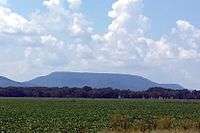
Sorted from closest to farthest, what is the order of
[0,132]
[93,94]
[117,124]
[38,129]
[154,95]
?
[0,132]
[38,129]
[117,124]
[93,94]
[154,95]

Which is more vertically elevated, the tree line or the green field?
the tree line

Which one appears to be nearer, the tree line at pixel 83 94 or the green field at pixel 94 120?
the green field at pixel 94 120

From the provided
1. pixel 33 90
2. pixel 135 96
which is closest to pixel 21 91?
pixel 33 90

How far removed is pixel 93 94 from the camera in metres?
180

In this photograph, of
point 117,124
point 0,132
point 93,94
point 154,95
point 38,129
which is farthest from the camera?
point 154,95

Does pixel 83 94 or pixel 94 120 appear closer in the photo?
pixel 94 120

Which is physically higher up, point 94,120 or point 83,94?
point 83,94

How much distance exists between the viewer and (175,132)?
2777 cm

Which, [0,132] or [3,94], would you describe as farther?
[3,94]

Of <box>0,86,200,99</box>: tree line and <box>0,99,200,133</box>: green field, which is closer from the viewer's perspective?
<box>0,99,200,133</box>: green field

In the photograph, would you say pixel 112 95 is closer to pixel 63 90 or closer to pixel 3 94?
pixel 63 90

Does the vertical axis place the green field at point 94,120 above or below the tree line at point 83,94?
below

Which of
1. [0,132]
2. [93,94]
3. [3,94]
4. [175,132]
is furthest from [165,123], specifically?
[3,94]

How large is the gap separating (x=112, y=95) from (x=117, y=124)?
145 meters
